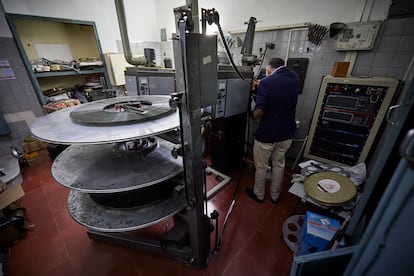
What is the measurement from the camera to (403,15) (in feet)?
5.36

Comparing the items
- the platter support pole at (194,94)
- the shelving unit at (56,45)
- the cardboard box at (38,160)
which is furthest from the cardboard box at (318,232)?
the shelving unit at (56,45)

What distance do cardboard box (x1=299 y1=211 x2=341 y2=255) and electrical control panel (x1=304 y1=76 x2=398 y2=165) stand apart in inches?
41.6

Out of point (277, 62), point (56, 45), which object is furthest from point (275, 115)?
point (56, 45)

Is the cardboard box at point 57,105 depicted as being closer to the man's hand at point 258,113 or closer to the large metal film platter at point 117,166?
the large metal film platter at point 117,166

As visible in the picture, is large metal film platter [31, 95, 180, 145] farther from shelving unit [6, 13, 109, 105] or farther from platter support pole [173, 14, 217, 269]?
shelving unit [6, 13, 109, 105]

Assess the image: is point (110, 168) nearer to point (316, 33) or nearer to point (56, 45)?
point (316, 33)

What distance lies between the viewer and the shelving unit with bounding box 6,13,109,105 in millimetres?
2734

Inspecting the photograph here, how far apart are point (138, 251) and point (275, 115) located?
179 cm

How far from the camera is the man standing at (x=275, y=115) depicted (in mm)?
1618

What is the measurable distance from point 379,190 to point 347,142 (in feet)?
4.96

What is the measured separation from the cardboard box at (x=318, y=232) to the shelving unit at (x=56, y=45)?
3.94 m

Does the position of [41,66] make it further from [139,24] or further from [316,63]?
[316,63]

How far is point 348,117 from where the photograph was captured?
192cm

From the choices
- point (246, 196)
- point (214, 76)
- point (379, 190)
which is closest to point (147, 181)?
point (214, 76)
